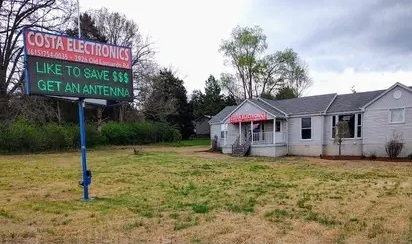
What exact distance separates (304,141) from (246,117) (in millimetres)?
4603

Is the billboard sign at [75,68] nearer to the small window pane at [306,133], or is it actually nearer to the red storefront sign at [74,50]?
the red storefront sign at [74,50]

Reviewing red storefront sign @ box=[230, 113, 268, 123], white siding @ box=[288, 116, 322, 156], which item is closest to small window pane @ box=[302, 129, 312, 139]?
white siding @ box=[288, 116, 322, 156]

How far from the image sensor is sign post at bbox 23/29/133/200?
7.53 metres

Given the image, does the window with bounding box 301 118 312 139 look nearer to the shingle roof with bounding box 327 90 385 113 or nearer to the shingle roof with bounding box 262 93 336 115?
the shingle roof with bounding box 262 93 336 115

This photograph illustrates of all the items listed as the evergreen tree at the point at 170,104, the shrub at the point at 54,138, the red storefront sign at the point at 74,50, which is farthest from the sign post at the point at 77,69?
the evergreen tree at the point at 170,104

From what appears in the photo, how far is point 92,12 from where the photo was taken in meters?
40.4

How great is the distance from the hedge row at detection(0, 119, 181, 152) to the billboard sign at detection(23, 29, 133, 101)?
2032 cm

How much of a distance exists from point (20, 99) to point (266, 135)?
60.2 feet

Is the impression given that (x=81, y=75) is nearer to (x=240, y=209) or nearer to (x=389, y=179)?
(x=240, y=209)

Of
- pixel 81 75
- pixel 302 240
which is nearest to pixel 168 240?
pixel 302 240

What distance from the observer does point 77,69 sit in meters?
8.23

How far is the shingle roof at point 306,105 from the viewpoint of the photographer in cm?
2339

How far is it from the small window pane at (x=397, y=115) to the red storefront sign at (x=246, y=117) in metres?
7.88

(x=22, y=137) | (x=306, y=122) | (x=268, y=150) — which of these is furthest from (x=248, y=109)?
(x=22, y=137)
